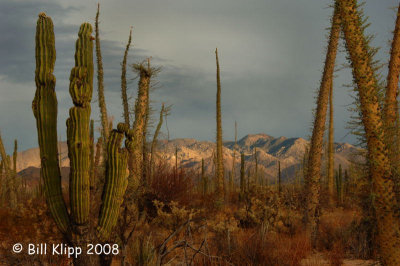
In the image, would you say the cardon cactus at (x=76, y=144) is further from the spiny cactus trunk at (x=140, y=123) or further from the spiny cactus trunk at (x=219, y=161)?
the spiny cactus trunk at (x=219, y=161)

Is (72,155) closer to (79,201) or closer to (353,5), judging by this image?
(79,201)

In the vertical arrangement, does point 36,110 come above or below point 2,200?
above

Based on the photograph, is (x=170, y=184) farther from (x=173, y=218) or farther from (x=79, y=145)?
(x=79, y=145)

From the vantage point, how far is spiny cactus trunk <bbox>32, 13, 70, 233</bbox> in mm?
4484

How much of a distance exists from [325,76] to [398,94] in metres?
2.13

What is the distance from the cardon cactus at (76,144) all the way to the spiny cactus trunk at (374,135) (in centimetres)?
312

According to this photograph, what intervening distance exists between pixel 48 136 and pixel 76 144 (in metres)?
0.51

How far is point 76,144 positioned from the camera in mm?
4277

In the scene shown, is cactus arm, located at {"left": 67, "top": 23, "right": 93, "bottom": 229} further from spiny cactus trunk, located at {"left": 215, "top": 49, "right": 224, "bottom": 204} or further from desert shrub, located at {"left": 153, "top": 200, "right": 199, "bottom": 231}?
spiny cactus trunk, located at {"left": 215, "top": 49, "right": 224, "bottom": 204}

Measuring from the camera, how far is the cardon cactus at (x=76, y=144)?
4320 millimetres

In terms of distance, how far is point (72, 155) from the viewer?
14.1 feet

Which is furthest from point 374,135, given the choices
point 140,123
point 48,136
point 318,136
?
point 140,123

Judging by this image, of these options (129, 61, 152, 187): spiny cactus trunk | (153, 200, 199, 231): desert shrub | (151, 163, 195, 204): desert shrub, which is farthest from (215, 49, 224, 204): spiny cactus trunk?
(153, 200, 199, 231): desert shrub

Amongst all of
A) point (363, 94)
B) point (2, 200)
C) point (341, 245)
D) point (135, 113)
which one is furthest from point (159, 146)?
point (363, 94)
